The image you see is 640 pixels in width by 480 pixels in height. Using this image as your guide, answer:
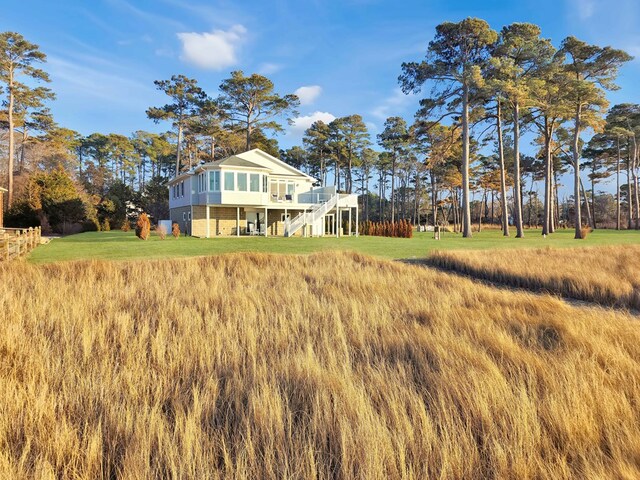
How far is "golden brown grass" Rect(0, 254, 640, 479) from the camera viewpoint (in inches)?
80.1

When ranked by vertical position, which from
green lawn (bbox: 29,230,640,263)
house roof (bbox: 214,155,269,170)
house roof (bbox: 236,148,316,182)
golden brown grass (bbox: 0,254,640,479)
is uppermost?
house roof (bbox: 236,148,316,182)

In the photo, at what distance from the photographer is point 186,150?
44312 mm

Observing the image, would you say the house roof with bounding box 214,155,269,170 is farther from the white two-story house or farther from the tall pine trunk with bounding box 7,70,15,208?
the tall pine trunk with bounding box 7,70,15,208

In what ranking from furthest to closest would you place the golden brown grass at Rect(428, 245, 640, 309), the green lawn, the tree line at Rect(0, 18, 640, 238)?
1. the tree line at Rect(0, 18, 640, 238)
2. the green lawn
3. the golden brown grass at Rect(428, 245, 640, 309)

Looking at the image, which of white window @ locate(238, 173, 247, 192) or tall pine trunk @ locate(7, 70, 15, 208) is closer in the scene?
white window @ locate(238, 173, 247, 192)

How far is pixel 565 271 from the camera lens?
923cm

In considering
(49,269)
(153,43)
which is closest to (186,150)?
(153,43)

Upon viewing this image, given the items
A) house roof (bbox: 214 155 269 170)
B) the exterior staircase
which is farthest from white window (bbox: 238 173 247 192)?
the exterior staircase

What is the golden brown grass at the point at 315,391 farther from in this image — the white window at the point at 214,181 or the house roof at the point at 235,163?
the house roof at the point at 235,163

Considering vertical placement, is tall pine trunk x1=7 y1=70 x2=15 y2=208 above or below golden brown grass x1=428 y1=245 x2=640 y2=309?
above

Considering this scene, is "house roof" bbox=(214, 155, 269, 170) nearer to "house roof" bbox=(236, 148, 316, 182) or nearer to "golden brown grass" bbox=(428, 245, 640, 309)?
"house roof" bbox=(236, 148, 316, 182)

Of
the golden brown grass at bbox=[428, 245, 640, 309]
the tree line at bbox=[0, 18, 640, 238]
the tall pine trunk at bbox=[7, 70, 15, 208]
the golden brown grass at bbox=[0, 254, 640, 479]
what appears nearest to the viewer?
the golden brown grass at bbox=[0, 254, 640, 479]

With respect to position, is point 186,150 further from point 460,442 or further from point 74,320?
point 460,442

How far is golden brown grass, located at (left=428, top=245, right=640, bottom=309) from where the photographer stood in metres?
7.50
